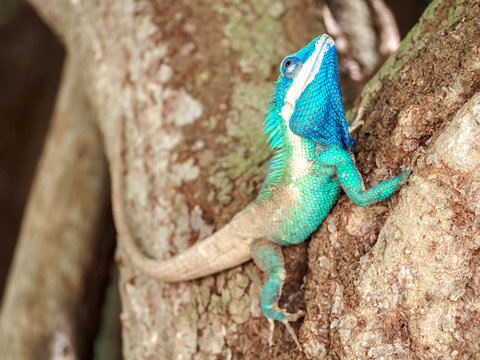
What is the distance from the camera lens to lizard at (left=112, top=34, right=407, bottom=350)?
2145 mm

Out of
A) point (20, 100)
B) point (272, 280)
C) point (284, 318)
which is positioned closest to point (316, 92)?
point (272, 280)

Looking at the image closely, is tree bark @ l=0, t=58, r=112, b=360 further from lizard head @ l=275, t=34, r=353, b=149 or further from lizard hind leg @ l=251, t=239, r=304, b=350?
lizard head @ l=275, t=34, r=353, b=149

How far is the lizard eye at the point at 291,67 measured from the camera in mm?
2156

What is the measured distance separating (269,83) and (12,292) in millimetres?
3050

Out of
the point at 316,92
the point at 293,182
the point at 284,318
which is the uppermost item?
the point at 316,92

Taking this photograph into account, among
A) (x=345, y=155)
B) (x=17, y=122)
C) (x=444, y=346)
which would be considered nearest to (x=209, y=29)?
(x=345, y=155)

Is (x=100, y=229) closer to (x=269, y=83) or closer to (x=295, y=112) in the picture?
(x=269, y=83)

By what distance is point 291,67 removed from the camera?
217 cm

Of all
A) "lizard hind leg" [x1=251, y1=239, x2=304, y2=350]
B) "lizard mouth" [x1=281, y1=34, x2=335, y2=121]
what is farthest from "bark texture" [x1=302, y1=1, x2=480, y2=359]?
"lizard mouth" [x1=281, y1=34, x2=335, y2=121]

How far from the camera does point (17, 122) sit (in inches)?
301

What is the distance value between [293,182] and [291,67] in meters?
0.55

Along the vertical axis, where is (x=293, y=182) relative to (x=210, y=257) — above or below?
above

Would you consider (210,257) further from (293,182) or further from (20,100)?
(20,100)

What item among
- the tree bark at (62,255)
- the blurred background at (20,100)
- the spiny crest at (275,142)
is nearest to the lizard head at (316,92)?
the spiny crest at (275,142)
